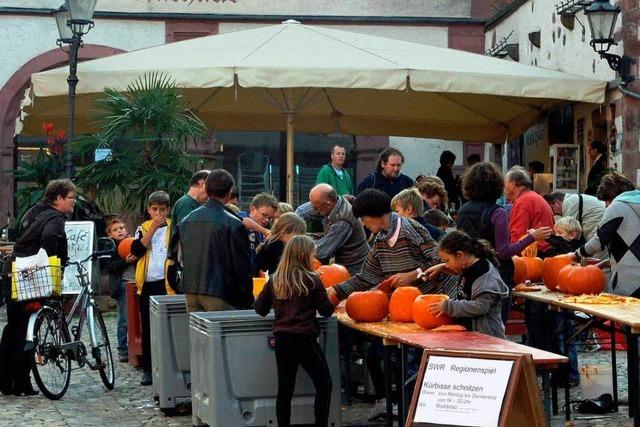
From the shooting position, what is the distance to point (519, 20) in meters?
25.0

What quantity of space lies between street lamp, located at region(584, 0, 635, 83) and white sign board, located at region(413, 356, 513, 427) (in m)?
10.3

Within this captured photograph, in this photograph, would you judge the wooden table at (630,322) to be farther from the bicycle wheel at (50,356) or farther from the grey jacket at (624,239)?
the bicycle wheel at (50,356)

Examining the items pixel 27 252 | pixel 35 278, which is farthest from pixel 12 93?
pixel 35 278

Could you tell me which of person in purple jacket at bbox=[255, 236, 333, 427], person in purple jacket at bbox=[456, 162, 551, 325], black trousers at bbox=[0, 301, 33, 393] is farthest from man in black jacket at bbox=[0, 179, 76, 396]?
person in purple jacket at bbox=[255, 236, 333, 427]

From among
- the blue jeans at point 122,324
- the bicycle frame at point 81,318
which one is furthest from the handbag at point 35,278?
the blue jeans at point 122,324

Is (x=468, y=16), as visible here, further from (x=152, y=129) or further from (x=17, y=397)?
(x=17, y=397)

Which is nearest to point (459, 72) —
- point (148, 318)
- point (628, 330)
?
point (148, 318)

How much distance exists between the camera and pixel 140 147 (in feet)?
53.5

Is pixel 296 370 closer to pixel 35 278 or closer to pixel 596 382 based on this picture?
pixel 596 382

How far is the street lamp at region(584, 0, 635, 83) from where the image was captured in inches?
694

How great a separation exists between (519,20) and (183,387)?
48.3ft

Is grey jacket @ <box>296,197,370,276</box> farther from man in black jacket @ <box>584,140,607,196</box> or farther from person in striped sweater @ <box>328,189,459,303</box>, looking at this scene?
man in black jacket @ <box>584,140,607,196</box>

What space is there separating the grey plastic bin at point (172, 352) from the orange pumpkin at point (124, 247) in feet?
9.60

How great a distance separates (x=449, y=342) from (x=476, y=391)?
0.84 m
